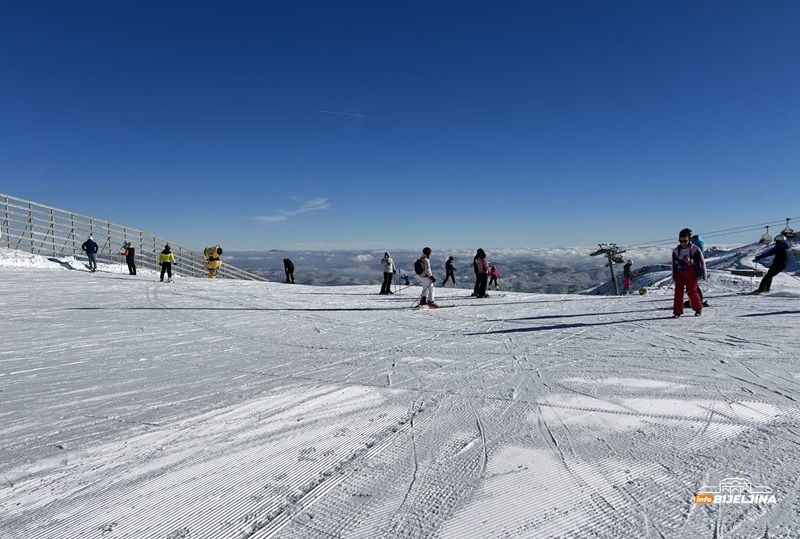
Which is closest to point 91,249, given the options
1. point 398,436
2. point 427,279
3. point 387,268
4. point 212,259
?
point 212,259

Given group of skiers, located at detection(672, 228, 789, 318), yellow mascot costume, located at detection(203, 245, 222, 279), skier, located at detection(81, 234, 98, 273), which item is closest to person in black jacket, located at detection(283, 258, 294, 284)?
yellow mascot costume, located at detection(203, 245, 222, 279)

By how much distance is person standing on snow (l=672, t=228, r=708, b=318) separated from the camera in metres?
8.52

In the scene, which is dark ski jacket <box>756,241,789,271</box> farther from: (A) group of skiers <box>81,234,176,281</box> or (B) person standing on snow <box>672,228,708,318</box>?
(A) group of skiers <box>81,234,176,281</box>

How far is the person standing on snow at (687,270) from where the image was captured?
8.52 meters

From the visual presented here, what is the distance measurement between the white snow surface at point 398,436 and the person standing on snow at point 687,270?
2007 mm

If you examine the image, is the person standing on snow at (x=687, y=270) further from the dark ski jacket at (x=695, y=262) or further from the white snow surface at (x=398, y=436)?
the white snow surface at (x=398, y=436)

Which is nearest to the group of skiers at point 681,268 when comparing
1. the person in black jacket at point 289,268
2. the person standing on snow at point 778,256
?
the person standing on snow at point 778,256

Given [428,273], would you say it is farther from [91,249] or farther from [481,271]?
[91,249]

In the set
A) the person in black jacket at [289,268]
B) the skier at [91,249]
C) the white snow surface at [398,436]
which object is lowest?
the white snow surface at [398,436]

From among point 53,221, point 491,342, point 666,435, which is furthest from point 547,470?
point 53,221

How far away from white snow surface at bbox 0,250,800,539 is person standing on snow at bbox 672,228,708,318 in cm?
201

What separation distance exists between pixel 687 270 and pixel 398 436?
8.17 m

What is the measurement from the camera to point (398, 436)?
302 cm

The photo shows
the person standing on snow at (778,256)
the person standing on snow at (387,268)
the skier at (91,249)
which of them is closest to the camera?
the person standing on snow at (778,256)
